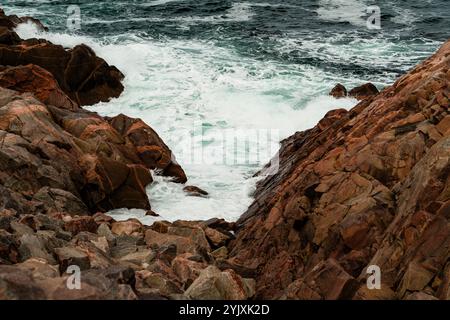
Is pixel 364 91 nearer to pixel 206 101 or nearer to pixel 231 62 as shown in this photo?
pixel 206 101

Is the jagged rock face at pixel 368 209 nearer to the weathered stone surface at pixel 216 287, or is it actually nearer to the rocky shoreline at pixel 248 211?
the rocky shoreline at pixel 248 211

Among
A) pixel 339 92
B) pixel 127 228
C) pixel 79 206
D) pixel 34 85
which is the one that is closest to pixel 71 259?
pixel 127 228

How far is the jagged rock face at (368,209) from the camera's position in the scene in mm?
8570

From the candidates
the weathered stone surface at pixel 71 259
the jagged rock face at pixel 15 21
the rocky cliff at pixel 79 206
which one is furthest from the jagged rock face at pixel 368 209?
the jagged rock face at pixel 15 21

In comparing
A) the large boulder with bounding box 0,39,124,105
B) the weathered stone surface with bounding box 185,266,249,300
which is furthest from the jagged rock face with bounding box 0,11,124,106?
the weathered stone surface with bounding box 185,266,249,300

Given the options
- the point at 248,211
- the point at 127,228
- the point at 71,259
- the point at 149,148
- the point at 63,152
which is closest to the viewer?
the point at 71,259

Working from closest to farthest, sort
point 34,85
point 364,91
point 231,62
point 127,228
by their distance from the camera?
1. point 127,228
2. point 34,85
3. point 364,91
4. point 231,62

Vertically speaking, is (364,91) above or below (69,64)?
below

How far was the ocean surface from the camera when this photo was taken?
69.2 feet

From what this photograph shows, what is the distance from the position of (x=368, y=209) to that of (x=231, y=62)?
22.3 meters

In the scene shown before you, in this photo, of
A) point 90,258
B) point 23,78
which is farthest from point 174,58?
point 90,258

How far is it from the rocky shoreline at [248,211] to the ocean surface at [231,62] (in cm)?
185

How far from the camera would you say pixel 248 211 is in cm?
1681

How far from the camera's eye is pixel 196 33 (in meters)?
37.3
